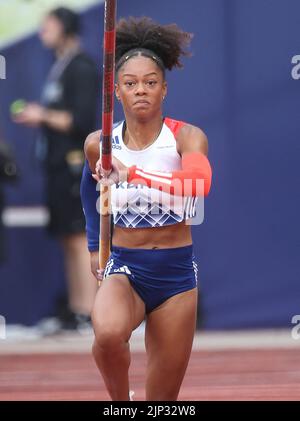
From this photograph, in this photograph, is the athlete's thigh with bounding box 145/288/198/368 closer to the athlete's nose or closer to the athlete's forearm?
the athlete's forearm

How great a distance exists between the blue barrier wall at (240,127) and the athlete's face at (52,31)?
0.26 metres

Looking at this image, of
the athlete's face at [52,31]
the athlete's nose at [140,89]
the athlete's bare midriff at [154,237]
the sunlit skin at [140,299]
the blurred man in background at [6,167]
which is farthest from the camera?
the athlete's face at [52,31]

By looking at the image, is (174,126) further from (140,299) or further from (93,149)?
(140,299)

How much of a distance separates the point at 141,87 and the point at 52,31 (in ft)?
15.2

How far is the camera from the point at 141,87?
6.24 meters

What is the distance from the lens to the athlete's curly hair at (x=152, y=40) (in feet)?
21.3

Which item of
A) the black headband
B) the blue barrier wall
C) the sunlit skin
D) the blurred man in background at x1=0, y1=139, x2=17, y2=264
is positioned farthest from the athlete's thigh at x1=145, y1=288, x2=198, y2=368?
the blue barrier wall

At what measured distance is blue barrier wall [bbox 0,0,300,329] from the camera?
10.8 m

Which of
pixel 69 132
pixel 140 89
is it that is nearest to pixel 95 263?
pixel 140 89

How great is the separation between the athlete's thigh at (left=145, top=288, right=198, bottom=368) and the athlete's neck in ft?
2.51

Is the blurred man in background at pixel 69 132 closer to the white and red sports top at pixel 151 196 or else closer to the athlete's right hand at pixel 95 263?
the athlete's right hand at pixel 95 263

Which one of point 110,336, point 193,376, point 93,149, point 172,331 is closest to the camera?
point 110,336

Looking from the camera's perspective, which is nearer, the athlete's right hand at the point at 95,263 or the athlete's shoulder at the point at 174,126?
the athlete's shoulder at the point at 174,126

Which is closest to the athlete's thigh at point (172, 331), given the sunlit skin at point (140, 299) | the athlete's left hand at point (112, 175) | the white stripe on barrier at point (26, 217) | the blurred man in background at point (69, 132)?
the sunlit skin at point (140, 299)
